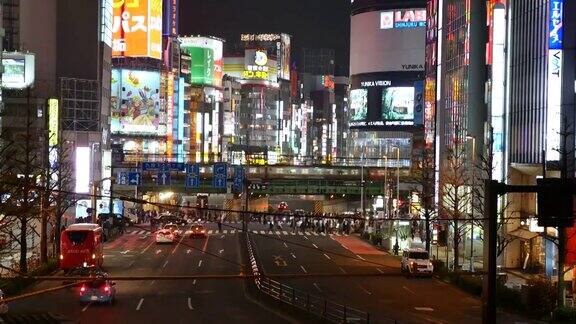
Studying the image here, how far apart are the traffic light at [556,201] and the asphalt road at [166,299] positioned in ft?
35.2

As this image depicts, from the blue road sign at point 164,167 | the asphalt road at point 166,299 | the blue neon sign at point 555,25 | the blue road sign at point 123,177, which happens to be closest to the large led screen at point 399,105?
the blue road sign at point 123,177

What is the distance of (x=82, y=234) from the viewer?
142 ft

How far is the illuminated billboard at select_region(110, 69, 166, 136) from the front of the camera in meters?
120

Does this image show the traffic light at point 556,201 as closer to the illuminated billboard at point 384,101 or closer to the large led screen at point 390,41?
the illuminated billboard at point 384,101

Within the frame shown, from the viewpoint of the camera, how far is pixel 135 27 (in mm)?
120375

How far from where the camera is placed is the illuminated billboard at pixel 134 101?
393 ft

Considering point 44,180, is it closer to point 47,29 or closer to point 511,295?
point 511,295

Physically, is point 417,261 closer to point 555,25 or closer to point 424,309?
point 424,309

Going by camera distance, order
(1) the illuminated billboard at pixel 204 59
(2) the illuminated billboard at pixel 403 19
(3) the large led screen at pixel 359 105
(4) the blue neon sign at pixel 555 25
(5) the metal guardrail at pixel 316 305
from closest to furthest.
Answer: (5) the metal guardrail at pixel 316 305
(4) the blue neon sign at pixel 555 25
(2) the illuminated billboard at pixel 403 19
(3) the large led screen at pixel 359 105
(1) the illuminated billboard at pixel 204 59

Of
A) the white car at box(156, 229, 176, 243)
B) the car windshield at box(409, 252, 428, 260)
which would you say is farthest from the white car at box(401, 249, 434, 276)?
the white car at box(156, 229, 176, 243)

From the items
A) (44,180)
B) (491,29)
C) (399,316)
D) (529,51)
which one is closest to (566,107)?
(529,51)

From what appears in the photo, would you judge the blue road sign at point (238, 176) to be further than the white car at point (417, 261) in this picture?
Yes

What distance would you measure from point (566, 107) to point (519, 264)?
1079cm

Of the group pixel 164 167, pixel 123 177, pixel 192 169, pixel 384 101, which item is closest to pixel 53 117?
pixel 164 167
